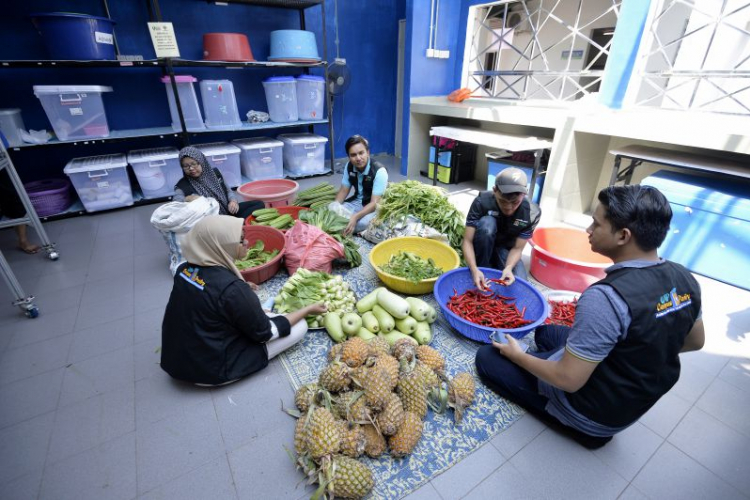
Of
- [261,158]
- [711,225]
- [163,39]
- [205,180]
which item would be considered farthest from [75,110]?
[711,225]

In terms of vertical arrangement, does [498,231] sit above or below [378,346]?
above

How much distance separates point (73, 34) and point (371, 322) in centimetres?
445

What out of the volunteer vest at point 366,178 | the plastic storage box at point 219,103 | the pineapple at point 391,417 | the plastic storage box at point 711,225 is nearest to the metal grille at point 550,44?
the volunteer vest at point 366,178

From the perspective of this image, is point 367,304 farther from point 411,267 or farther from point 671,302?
point 671,302

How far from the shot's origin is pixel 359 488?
1.33m

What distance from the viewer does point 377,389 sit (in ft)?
5.18

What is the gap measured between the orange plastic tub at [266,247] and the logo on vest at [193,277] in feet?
3.18

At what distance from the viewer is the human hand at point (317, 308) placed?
216cm

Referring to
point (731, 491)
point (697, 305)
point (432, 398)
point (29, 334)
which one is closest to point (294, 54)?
point (29, 334)

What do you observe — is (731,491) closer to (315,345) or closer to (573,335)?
(573,335)

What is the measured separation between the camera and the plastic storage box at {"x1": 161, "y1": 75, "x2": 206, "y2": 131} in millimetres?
4387

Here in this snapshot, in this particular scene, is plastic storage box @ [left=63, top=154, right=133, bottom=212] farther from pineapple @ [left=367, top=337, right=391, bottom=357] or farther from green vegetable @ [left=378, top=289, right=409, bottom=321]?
pineapple @ [left=367, top=337, right=391, bottom=357]

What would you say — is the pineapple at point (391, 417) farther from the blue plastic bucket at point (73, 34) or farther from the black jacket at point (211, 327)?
the blue plastic bucket at point (73, 34)

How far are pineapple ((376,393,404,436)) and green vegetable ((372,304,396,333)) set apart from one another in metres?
0.61
